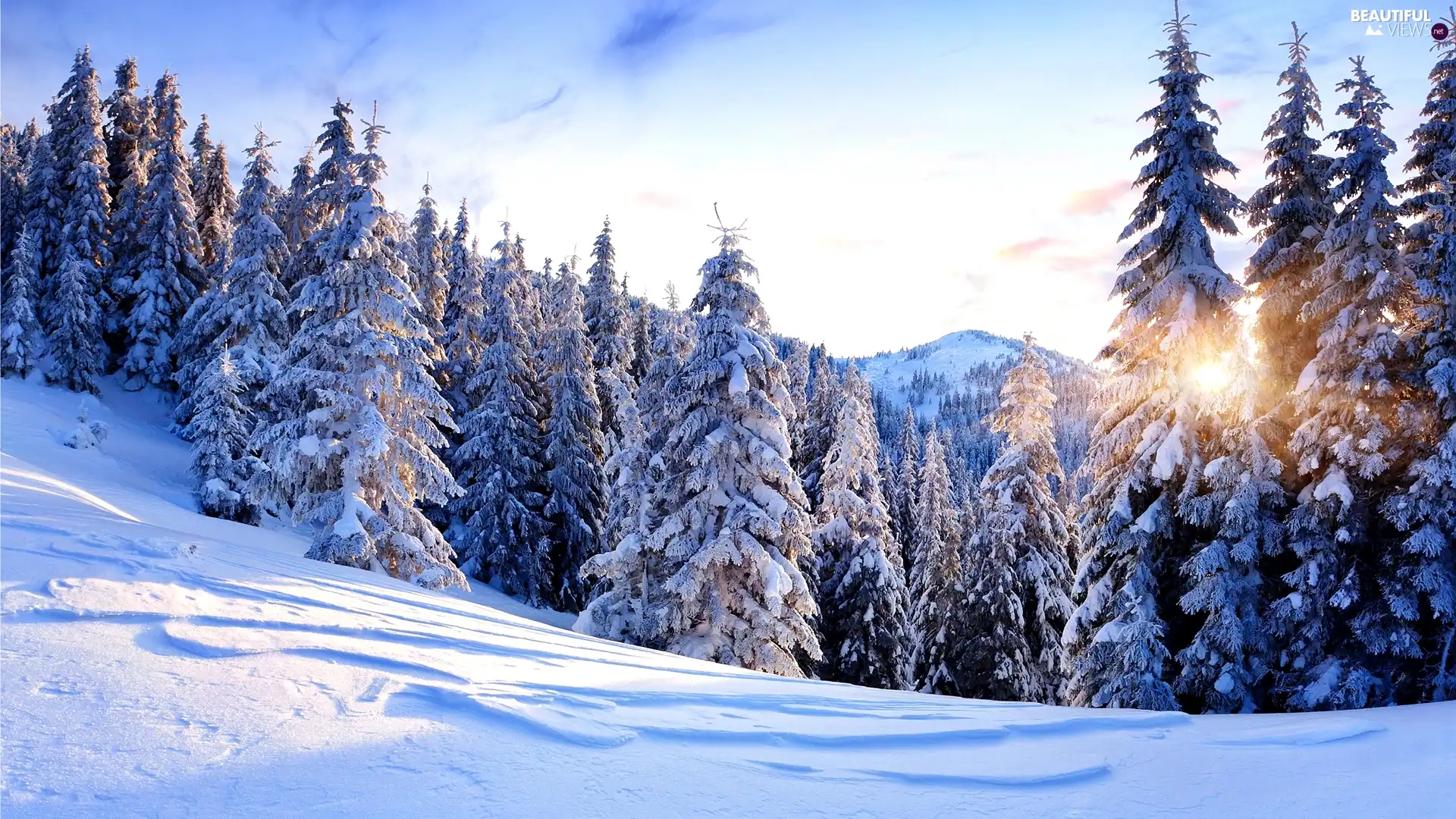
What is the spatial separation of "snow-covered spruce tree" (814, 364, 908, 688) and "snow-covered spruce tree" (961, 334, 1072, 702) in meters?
3.37

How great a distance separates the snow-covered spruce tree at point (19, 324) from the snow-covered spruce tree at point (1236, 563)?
1668 inches

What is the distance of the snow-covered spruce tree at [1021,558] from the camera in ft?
71.9

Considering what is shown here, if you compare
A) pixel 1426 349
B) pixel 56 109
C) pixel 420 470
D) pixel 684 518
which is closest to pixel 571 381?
pixel 420 470

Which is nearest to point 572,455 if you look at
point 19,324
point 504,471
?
point 504,471

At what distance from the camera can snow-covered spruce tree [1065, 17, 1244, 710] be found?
13539mm

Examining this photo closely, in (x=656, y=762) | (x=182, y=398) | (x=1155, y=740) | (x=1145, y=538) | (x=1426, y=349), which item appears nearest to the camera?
(x=656, y=762)

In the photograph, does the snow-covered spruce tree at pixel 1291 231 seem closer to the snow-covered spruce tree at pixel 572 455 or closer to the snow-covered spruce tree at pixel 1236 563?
the snow-covered spruce tree at pixel 1236 563

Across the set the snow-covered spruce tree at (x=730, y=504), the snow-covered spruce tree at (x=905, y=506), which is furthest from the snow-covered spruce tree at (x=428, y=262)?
the snow-covered spruce tree at (x=905, y=506)

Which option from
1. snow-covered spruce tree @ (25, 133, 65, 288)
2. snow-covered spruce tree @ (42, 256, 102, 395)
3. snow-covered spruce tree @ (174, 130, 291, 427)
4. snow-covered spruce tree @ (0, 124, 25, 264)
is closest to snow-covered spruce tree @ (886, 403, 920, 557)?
snow-covered spruce tree @ (174, 130, 291, 427)

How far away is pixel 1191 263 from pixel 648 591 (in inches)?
546

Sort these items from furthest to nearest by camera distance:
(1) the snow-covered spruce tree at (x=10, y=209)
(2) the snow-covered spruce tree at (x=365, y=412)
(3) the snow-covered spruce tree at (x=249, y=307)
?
(1) the snow-covered spruce tree at (x=10, y=209) → (3) the snow-covered spruce tree at (x=249, y=307) → (2) the snow-covered spruce tree at (x=365, y=412)

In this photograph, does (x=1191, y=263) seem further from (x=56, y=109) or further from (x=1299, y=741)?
(x=56, y=109)

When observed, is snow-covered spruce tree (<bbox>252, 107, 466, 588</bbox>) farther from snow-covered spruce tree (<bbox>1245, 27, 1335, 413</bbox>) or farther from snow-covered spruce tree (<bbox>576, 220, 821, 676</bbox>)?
snow-covered spruce tree (<bbox>1245, 27, 1335, 413</bbox>)

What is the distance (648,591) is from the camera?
1786 centimetres
